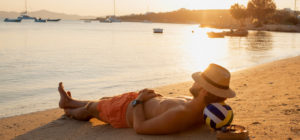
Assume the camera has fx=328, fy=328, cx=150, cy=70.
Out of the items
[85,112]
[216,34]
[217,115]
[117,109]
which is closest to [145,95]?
[117,109]

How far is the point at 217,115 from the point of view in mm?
3607

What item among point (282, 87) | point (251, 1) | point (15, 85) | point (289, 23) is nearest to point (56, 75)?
point (15, 85)

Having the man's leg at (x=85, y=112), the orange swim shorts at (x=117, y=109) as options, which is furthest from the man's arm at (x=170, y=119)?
the man's leg at (x=85, y=112)

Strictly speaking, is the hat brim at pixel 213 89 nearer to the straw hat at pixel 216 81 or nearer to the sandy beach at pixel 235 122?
the straw hat at pixel 216 81

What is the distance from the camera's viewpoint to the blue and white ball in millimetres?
3555

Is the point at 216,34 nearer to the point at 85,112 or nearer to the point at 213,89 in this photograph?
the point at 85,112

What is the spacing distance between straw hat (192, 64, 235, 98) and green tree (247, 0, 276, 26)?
9991 cm

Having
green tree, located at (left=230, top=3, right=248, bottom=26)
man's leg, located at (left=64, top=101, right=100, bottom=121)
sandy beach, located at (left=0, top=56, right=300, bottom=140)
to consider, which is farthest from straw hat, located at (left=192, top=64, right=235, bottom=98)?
green tree, located at (left=230, top=3, right=248, bottom=26)

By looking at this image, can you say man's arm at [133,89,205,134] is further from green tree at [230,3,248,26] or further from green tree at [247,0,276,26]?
green tree at [247,0,276,26]

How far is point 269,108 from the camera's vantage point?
5012 mm

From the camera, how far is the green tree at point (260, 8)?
97625 mm

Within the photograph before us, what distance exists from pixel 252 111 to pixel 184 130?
4.86 ft

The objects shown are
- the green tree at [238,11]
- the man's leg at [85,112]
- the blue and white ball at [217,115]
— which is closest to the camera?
the blue and white ball at [217,115]

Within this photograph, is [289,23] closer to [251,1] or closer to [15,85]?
[251,1]
